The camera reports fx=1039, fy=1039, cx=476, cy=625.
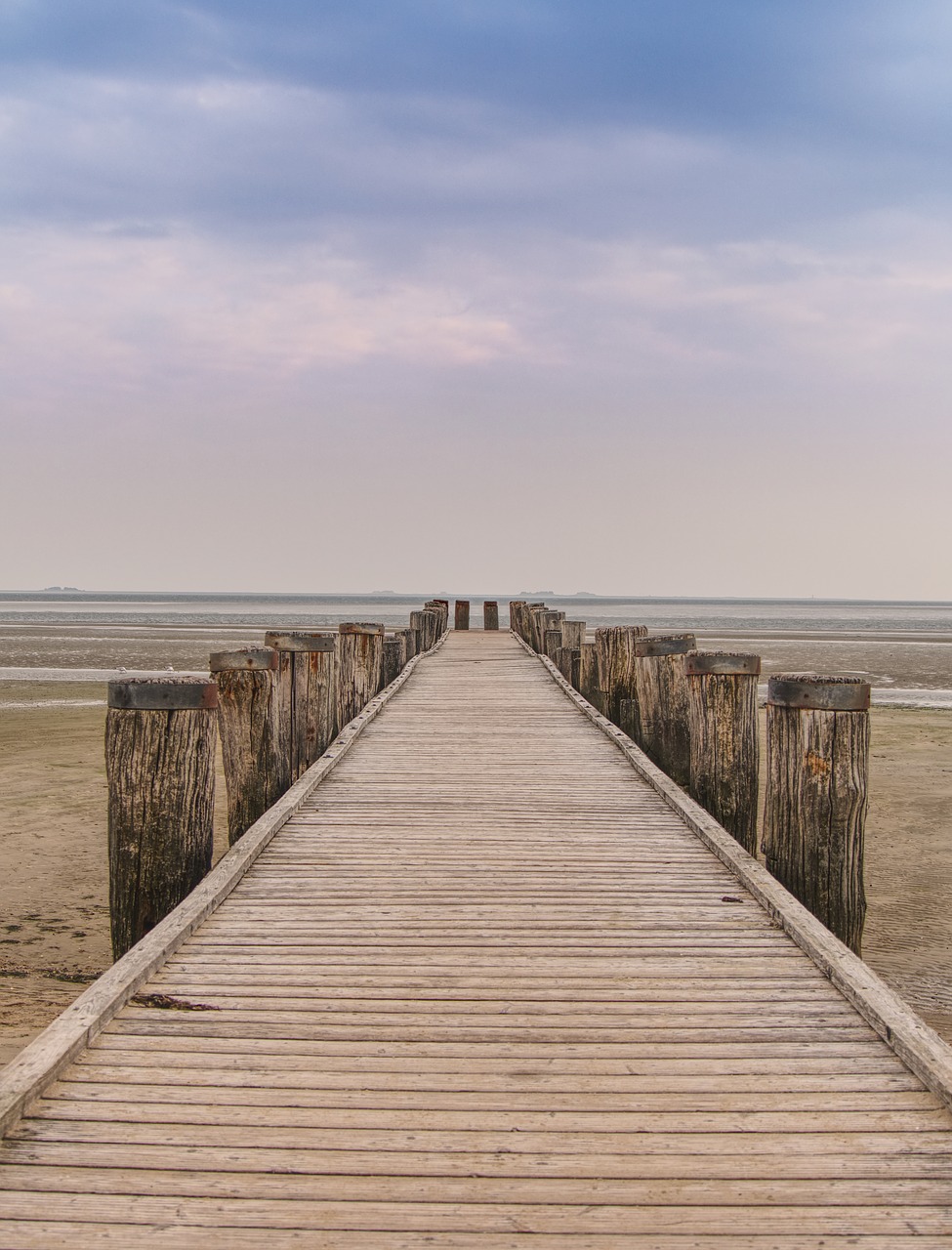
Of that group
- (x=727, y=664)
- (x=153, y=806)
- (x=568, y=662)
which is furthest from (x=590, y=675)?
(x=153, y=806)

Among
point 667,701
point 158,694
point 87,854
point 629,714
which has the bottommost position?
point 87,854

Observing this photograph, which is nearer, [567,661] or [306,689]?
[306,689]

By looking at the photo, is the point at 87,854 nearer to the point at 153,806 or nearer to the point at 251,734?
the point at 251,734

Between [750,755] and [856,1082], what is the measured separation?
12.7 ft

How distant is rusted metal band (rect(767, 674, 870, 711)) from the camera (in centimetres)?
488

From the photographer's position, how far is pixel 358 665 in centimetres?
1119

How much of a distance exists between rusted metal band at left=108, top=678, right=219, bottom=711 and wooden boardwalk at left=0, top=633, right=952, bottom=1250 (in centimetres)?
89

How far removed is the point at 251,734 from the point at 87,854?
3200 mm

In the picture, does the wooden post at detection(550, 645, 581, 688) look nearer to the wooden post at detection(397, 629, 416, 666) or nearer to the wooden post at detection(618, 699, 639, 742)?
the wooden post at detection(618, 699, 639, 742)

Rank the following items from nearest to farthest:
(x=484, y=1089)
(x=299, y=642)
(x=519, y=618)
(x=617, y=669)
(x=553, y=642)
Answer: (x=484, y=1089), (x=299, y=642), (x=617, y=669), (x=553, y=642), (x=519, y=618)

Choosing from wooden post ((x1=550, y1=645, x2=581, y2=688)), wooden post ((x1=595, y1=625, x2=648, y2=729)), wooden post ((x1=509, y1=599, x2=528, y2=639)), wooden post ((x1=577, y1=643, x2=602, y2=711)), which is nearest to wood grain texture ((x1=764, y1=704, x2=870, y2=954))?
A: wooden post ((x1=595, y1=625, x2=648, y2=729))

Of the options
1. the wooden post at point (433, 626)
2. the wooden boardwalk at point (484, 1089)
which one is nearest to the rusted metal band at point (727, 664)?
the wooden boardwalk at point (484, 1089)

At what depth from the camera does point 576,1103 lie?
2.85m

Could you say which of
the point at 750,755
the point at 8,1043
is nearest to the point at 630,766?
the point at 750,755
